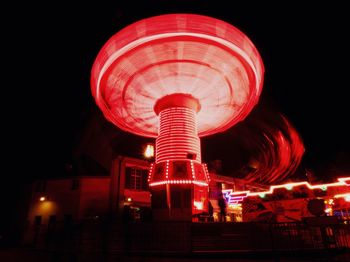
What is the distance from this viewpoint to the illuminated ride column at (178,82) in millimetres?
16516

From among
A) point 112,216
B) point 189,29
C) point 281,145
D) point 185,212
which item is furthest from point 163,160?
point 281,145

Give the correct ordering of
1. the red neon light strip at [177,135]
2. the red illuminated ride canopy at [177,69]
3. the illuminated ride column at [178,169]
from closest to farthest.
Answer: the red illuminated ride canopy at [177,69]
the illuminated ride column at [178,169]
the red neon light strip at [177,135]

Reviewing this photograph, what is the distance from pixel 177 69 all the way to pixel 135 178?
1560cm

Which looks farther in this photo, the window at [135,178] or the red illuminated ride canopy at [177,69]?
the window at [135,178]

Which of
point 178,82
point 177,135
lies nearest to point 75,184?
point 177,135

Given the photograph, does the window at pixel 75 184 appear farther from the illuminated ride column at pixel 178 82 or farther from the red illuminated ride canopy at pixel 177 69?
the illuminated ride column at pixel 178 82

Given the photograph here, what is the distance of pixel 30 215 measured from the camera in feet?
114

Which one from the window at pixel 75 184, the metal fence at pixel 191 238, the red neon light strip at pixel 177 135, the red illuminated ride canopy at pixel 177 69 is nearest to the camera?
the metal fence at pixel 191 238

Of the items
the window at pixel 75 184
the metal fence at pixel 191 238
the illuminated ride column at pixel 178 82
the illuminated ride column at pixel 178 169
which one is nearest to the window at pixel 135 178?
the window at pixel 75 184

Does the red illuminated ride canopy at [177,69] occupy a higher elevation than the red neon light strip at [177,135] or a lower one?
higher

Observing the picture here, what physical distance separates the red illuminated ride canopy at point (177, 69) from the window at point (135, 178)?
891 centimetres

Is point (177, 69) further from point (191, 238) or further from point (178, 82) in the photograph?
point (191, 238)

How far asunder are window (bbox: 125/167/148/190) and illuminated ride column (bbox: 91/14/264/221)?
10.3 meters

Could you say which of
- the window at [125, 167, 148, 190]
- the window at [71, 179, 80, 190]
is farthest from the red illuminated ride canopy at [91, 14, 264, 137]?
the window at [71, 179, 80, 190]
